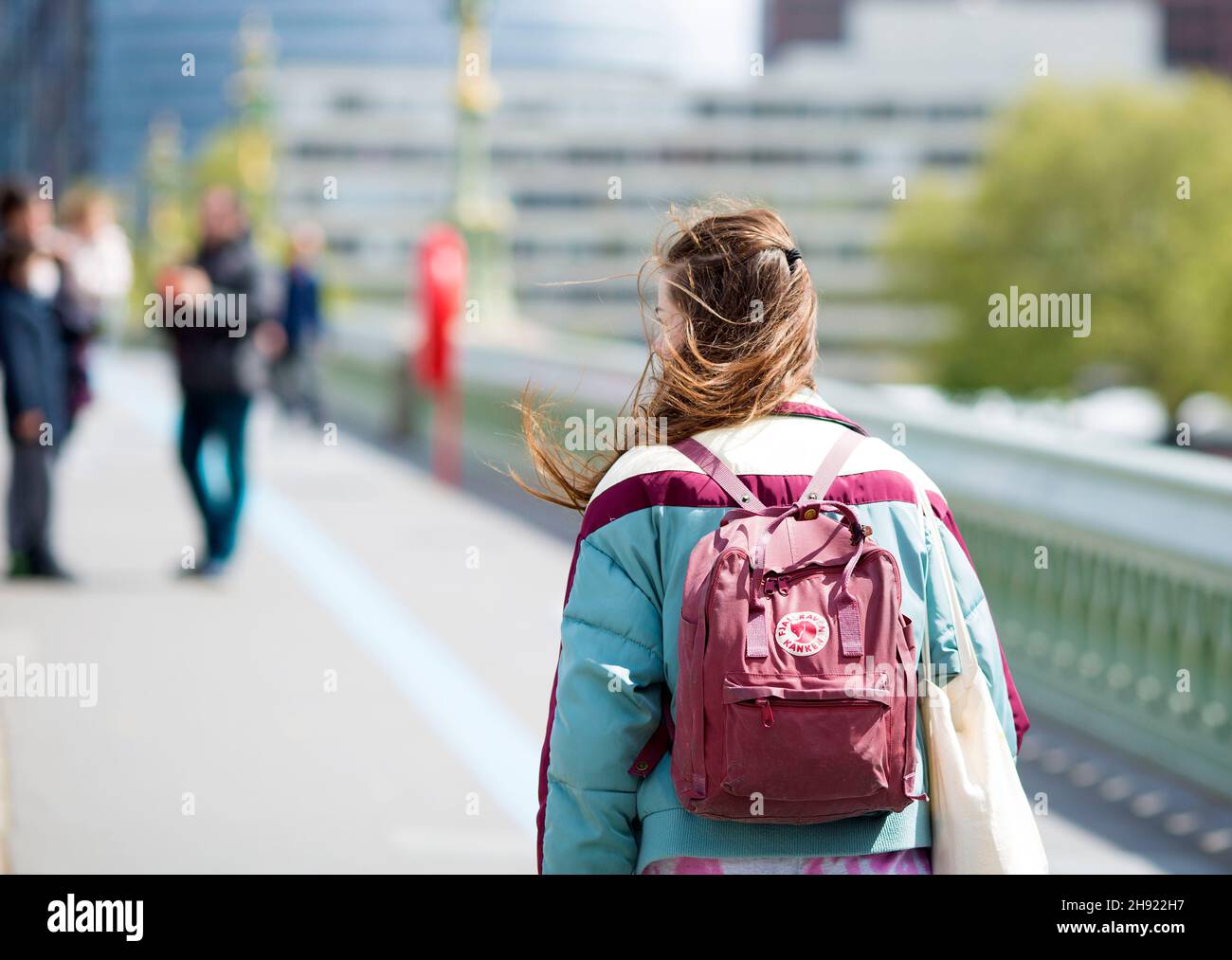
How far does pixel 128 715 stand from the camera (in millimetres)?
6754

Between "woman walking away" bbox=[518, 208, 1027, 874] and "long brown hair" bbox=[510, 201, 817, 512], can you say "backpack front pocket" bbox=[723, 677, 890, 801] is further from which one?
"long brown hair" bbox=[510, 201, 817, 512]

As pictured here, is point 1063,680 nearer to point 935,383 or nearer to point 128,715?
point 128,715

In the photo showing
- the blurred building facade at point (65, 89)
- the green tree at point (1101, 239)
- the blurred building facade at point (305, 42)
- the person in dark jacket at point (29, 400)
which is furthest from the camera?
the blurred building facade at point (65, 89)

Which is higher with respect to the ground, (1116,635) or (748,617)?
(748,617)

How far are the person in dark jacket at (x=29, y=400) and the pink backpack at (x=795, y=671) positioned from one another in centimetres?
A: 756

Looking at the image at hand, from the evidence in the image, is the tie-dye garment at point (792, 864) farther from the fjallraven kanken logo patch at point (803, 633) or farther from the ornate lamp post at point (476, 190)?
the ornate lamp post at point (476, 190)

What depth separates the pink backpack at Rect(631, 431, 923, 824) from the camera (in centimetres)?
232

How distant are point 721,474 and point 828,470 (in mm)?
137

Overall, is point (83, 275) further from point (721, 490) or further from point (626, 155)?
point (626, 155)

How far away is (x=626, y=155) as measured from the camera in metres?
128

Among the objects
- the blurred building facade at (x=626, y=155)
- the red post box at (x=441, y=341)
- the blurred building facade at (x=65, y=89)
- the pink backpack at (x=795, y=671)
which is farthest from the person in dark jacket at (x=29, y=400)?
the blurred building facade at (x=65, y=89)

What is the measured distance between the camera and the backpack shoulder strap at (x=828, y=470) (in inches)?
95.3

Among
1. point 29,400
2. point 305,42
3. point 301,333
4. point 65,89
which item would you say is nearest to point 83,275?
point 29,400
